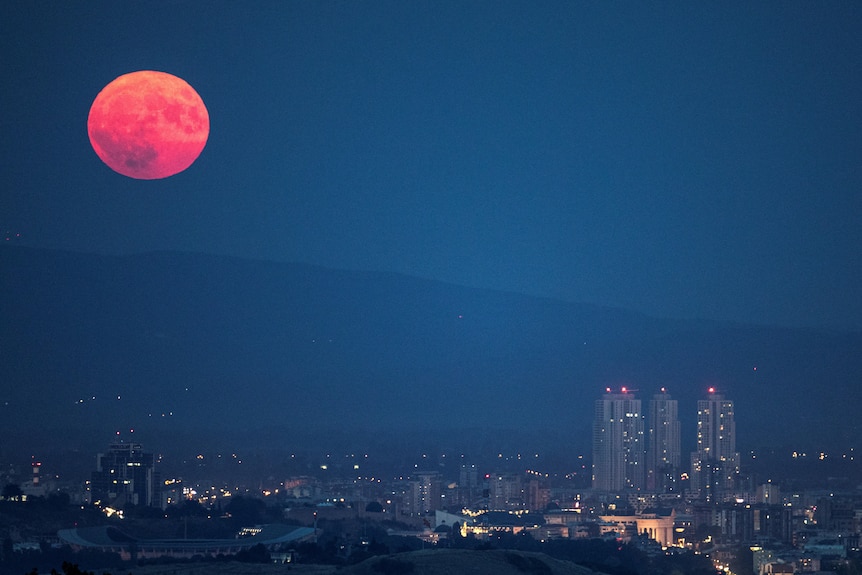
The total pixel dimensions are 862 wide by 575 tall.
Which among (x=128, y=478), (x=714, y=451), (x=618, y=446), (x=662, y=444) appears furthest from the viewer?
(x=662, y=444)

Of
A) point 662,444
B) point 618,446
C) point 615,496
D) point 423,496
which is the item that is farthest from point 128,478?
point 662,444

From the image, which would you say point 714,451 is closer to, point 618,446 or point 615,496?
point 618,446

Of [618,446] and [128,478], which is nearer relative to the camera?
[128,478]

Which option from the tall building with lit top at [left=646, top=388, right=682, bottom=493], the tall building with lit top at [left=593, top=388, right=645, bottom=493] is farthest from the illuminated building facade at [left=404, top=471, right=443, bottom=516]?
the tall building with lit top at [left=646, top=388, right=682, bottom=493]

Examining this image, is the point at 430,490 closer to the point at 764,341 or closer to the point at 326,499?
the point at 326,499

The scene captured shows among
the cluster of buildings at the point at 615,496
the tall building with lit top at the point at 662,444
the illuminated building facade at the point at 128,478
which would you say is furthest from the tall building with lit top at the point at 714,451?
the illuminated building facade at the point at 128,478

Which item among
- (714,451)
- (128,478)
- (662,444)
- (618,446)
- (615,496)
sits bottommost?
(615,496)
